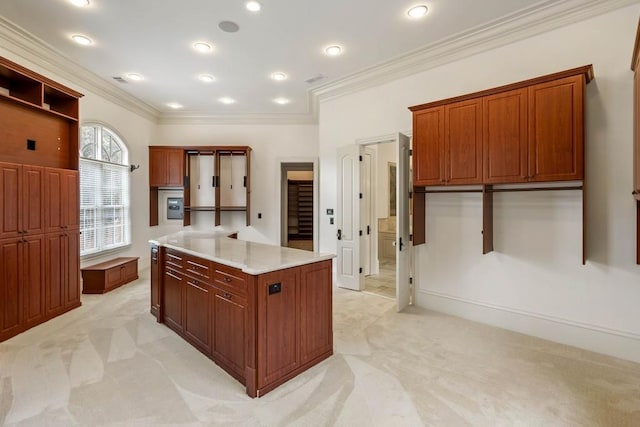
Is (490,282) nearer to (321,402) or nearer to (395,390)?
(395,390)

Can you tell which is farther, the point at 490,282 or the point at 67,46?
the point at 67,46

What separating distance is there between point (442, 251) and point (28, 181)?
188 inches

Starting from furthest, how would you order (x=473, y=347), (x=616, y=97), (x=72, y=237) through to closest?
(x=72, y=237), (x=473, y=347), (x=616, y=97)

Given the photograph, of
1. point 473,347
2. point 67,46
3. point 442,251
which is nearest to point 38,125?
point 67,46

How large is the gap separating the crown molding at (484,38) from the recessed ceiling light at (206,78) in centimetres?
189

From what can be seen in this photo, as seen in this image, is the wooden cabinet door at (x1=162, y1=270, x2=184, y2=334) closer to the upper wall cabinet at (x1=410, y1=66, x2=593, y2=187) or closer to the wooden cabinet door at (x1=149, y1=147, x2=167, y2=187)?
the upper wall cabinet at (x1=410, y1=66, x2=593, y2=187)

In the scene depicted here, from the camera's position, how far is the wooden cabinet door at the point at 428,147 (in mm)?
3436

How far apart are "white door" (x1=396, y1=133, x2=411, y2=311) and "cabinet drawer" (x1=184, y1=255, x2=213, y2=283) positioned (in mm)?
2248

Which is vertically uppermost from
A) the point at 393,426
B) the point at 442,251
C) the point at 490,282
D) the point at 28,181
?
the point at 28,181

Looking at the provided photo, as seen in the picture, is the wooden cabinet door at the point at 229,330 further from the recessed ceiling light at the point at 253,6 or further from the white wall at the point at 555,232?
the recessed ceiling light at the point at 253,6

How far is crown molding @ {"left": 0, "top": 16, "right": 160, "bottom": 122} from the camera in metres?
3.47

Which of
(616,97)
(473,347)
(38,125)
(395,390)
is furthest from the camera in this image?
(38,125)

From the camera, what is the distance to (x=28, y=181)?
10.9 feet

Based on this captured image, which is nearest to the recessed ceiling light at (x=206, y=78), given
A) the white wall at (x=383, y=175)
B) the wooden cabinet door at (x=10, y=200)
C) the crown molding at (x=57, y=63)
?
the crown molding at (x=57, y=63)
